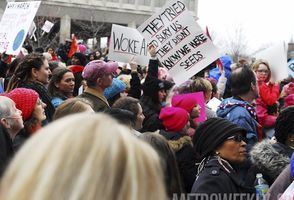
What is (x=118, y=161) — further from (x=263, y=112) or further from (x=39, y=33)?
(x=39, y=33)

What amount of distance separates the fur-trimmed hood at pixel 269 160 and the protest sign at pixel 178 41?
318cm

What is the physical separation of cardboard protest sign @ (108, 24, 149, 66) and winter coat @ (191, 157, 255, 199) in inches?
174

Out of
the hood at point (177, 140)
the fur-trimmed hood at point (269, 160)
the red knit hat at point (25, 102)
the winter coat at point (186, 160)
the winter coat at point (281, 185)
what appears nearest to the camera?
the winter coat at point (281, 185)

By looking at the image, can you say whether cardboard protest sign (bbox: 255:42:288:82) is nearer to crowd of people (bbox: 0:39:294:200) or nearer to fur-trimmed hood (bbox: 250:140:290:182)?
crowd of people (bbox: 0:39:294:200)

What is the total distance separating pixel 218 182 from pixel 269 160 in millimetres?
783

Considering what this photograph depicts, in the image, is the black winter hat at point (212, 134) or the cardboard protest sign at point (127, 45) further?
the cardboard protest sign at point (127, 45)

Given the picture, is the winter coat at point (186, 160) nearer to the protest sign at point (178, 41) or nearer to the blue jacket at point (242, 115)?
the blue jacket at point (242, 115)

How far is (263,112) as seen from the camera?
6207 millimetres

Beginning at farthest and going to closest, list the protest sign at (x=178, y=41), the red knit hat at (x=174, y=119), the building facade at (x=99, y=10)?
the building facade at (x=99, y=10), the protest sign at (x=178, y=41), the red knit hat at (x=174, y=119)

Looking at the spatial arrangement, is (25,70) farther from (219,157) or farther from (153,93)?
(219,157)

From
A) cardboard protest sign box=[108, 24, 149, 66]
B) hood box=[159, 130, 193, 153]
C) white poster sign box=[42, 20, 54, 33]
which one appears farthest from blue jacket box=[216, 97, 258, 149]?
white poster sign box=[42, 20, 54, 33]

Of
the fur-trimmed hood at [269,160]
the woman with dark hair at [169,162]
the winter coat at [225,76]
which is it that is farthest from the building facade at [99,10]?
the woman with dark hair at [169,162]

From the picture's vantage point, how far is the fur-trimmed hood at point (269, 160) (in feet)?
13.0

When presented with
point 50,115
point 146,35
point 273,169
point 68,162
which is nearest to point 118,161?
point 68,162
